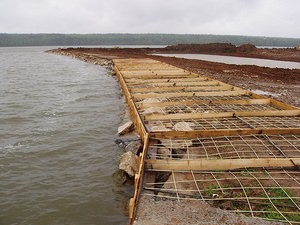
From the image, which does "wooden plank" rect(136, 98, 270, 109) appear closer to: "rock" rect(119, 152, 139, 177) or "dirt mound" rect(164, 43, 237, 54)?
"rock" rect(119, 152, 139, 177)

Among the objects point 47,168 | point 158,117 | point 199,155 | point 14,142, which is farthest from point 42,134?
point 199,155

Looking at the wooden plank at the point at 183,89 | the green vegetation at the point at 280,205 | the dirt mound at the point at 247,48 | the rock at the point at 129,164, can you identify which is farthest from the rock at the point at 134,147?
the dirt mound at the point at 247,48

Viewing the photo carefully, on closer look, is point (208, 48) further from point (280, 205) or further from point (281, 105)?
point (280, 205)

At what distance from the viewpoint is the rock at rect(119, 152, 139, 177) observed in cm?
613

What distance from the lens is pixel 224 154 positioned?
607cm

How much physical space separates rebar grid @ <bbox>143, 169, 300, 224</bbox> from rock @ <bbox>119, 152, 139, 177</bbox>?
2.95 ft

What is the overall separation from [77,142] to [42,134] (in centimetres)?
141

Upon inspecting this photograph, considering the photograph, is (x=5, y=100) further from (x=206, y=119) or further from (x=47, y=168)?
(x=206, y=119)

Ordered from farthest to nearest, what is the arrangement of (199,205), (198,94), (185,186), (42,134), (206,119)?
(198,94) → (42,134) → (206,119) → (185,186) → (199,205)

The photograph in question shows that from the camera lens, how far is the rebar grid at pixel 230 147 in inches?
238

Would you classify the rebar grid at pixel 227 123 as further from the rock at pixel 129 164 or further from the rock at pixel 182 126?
Answer: the rock at pixel 129 164

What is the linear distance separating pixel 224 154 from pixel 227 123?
2121mm

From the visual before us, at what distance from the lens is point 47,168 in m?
6.97

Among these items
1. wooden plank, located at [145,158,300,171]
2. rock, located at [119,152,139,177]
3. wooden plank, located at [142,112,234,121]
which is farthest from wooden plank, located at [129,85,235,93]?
wooden plank, located at [145,158,300,171]
